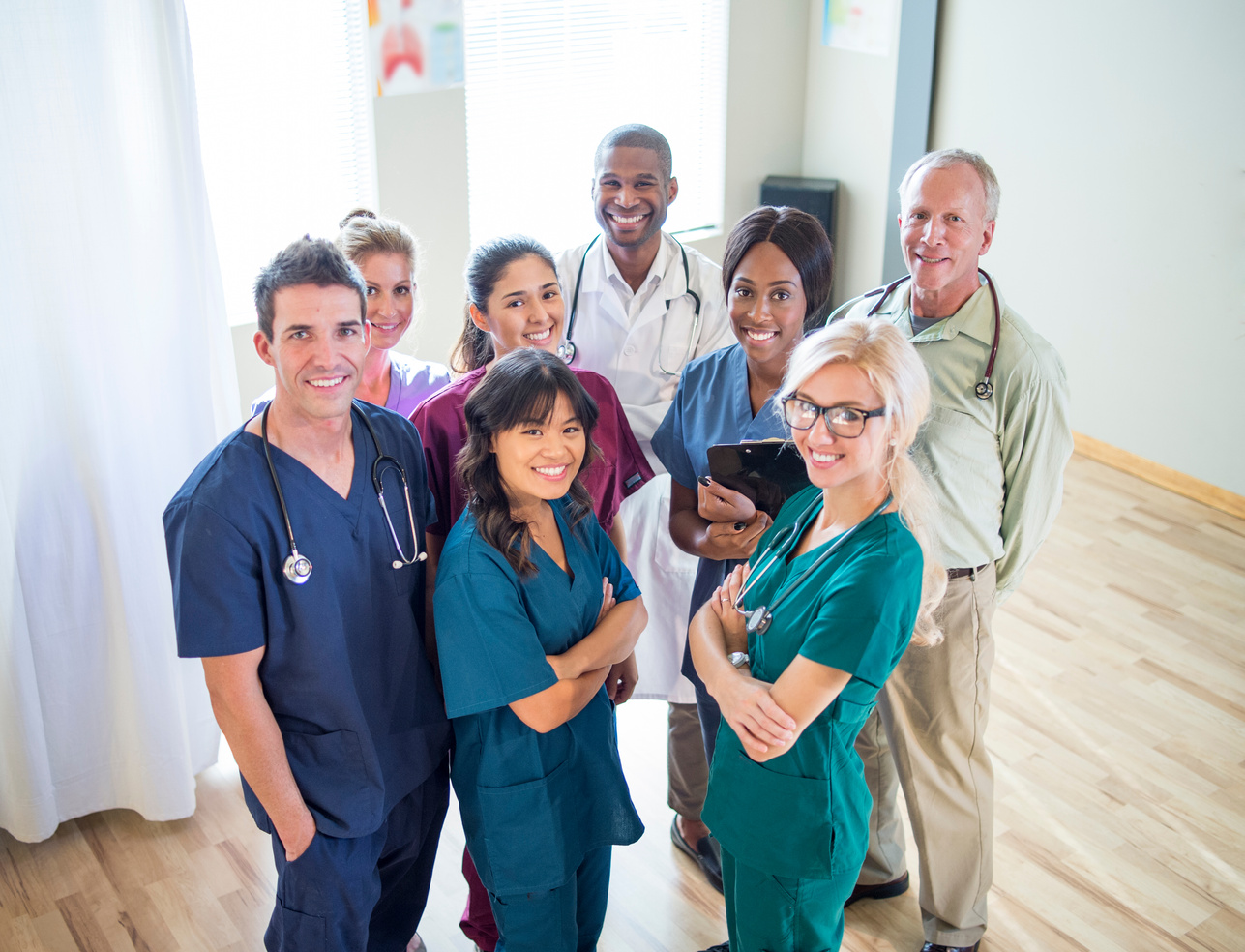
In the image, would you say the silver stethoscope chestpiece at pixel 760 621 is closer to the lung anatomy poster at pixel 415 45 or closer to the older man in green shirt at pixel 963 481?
the older man in green shirt at pixel 963 481

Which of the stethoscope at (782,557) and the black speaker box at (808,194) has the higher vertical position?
the black speaker box at (808,194)

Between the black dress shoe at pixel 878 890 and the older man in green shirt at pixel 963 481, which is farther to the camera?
the black dress shoe at pixel 878 890

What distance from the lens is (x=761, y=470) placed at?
6.31ft

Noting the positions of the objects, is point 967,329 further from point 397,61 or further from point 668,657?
point 397,61

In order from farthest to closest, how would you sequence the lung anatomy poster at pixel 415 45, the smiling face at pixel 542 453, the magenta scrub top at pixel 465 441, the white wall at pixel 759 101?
the white wall at pixel 759 101 → the lung anatomy poster at pixel 415 45 → the magenta scrub top at pixel 465 441 → the smiling face at pixel 542 453

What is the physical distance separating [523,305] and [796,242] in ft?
1.72

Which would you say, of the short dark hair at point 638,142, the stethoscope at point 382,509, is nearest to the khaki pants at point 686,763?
the stethoscope at point 382,509

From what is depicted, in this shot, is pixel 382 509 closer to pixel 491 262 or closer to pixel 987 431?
A: pixel 491 262

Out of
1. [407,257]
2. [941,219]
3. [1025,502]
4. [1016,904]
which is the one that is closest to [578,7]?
[407,257]

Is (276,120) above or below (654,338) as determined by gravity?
above

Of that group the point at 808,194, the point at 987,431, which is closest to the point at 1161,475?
the point at 808,194

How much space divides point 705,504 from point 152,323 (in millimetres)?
1292

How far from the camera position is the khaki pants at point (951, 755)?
6.75ft

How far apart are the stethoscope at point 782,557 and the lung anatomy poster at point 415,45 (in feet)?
10.2
